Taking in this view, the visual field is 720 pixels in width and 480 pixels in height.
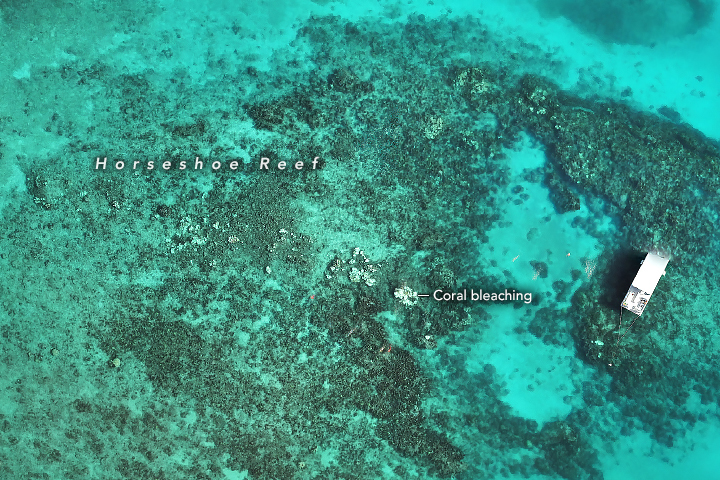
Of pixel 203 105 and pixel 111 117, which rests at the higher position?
pixel 203 105

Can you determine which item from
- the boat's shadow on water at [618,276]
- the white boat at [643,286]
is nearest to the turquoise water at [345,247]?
the boat's shadow on water at [618,276]

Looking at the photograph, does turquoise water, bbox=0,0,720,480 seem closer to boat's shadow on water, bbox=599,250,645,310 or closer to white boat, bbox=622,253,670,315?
boat's shadow on water, bbox=599,250,645,310

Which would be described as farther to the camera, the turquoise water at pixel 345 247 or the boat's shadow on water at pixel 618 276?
the boat's shadow on water at pixel 618 276

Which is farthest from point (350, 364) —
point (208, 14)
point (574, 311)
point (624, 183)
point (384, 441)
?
point (208, 14)

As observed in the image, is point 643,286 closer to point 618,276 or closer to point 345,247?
point 618,276

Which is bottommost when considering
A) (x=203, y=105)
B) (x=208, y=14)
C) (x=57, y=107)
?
(x=57, y=107)

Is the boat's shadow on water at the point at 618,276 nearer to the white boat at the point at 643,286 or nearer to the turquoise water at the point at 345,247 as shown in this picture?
the turquoise water at the point at 345,247

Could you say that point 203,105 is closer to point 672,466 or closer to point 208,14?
point 208,14

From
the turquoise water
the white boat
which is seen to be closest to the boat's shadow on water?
the turquoise water
